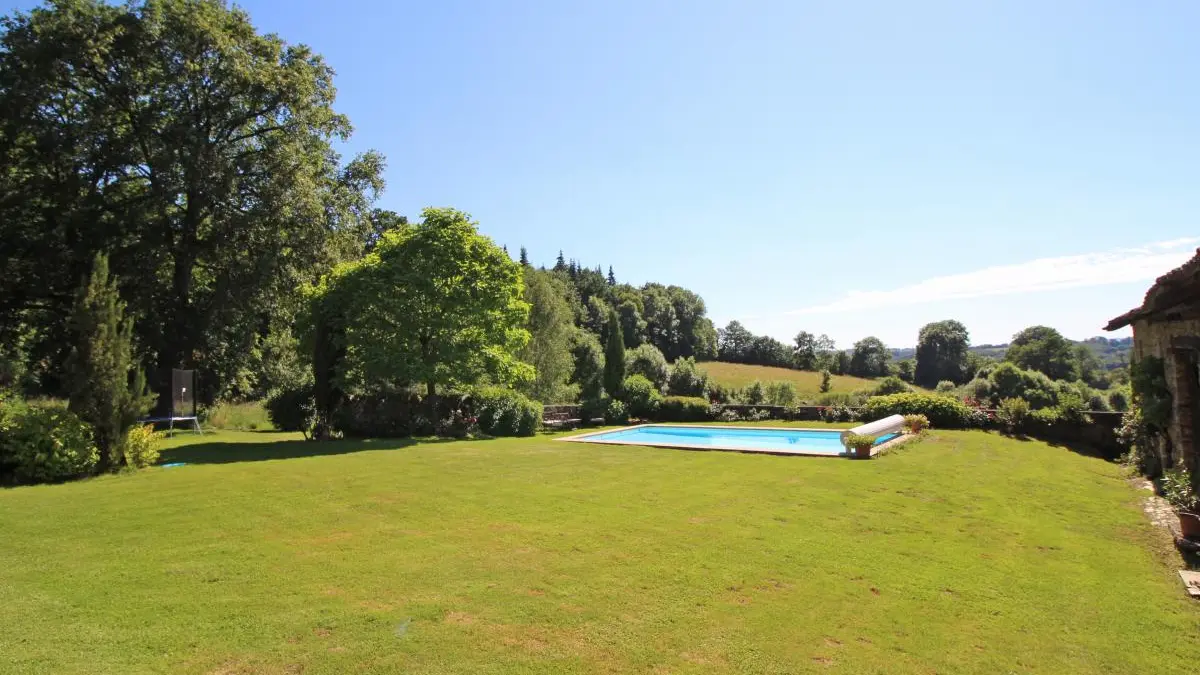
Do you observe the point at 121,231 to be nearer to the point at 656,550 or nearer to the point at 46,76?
the point at 46,76

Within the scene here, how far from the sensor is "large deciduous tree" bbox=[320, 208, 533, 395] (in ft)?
61.6

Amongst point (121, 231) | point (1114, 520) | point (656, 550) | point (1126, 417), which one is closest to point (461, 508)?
point (656, 550)

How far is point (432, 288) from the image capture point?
19125mm

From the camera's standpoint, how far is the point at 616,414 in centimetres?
2539

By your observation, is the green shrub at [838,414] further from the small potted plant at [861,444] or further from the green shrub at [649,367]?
the green shrub at [649,367]

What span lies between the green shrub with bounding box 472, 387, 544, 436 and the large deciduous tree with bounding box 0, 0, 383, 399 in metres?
9.37

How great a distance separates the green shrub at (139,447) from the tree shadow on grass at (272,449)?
3.31 ft

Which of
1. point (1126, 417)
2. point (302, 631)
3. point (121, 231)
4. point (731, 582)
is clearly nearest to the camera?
point (302, 631)

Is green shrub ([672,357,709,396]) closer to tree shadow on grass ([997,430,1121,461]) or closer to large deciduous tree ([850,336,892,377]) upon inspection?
tree shadow on grass ([997,430,1121,461])

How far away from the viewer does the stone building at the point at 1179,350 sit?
27.9 feet

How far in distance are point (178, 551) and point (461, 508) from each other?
324cm

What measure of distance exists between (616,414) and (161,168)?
1867cm

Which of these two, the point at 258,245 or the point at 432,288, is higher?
the point at 258,245

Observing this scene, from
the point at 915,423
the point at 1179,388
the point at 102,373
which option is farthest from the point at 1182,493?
the point at 102,373
